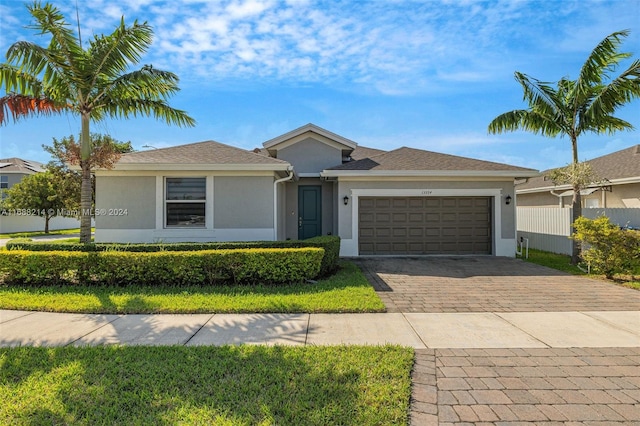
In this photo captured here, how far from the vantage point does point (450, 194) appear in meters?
12.5

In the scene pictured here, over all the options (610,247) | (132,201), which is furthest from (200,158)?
(610,247)

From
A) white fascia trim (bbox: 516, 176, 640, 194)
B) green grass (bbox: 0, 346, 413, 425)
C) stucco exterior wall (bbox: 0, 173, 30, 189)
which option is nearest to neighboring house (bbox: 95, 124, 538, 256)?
white fascia trim (bbox: 516, 176, 640, 194)

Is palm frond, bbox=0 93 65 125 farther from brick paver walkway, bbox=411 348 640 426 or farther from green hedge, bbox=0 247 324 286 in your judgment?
brick paver walkway, bbox=411 348 640 426

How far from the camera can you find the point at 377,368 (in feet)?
12.3

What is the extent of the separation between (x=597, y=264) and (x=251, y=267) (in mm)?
9316

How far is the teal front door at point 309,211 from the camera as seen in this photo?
46.4 ft

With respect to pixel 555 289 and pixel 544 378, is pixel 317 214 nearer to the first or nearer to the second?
pixel 555 289

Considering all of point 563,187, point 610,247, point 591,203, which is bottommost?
point 610,247

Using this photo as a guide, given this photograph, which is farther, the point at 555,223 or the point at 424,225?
the point at 555,223

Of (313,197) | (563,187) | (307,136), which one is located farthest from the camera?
(563,187)

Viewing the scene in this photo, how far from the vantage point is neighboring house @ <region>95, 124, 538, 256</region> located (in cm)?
1063

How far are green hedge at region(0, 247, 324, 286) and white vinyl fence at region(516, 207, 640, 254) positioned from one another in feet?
38.4

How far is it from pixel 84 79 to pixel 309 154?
8.01 m

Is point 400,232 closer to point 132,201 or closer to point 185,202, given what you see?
point 185,202
